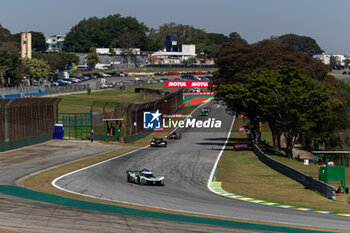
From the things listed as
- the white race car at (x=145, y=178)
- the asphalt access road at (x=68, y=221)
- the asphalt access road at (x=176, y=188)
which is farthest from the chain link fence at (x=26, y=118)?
the asphalt access road at (x=68, y=221)

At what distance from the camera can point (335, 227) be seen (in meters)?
21.8

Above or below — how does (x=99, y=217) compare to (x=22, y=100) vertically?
below

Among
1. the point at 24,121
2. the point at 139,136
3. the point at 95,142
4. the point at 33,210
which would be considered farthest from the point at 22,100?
the point at 33,210

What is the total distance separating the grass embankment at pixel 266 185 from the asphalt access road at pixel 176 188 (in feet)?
5.25

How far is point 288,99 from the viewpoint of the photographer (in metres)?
56.7

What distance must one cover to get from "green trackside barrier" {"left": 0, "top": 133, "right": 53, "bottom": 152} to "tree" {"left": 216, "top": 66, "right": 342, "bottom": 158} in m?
20.0

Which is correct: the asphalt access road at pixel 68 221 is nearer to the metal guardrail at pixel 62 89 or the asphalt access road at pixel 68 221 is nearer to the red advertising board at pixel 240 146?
the red advertising board at pixel 240 146

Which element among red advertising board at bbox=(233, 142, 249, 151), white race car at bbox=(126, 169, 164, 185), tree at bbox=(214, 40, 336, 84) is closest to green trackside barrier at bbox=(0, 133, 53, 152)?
red advertising board at bbox=(233, 142, 249, 151)

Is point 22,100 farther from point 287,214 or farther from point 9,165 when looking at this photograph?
point 287,214

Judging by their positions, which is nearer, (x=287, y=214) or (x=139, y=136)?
(x=287, y=214)

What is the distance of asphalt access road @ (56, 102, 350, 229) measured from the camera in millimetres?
24031

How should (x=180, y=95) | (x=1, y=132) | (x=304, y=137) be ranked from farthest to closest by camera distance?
1. (x=180, y=95)
2. (x=304, y=137)
3. (x=1, y=132)

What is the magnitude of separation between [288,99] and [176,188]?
27.4 m

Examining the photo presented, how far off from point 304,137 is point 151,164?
3927cm
